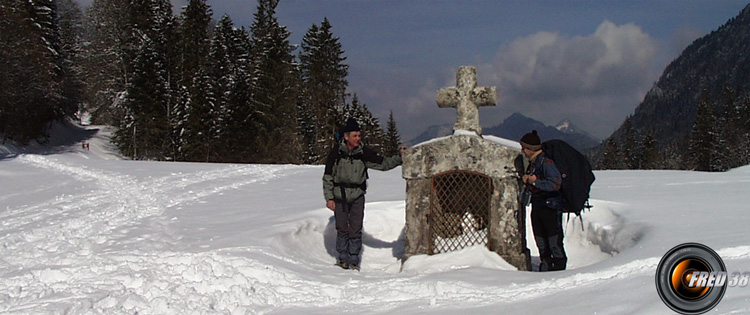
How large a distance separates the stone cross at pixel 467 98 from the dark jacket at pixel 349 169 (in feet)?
3.32

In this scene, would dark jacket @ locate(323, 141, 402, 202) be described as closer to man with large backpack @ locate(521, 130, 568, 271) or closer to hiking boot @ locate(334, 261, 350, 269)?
hiking boot @ locate(334, 261, 350, 269)

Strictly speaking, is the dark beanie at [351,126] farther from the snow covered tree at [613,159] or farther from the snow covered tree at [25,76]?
the snow covered tree at [613,159]

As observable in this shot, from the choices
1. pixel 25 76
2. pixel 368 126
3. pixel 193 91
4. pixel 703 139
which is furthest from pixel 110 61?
pixel 703 139

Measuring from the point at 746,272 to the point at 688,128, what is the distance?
6997 inches

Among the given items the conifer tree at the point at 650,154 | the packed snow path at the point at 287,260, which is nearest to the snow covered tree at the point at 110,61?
the packed snow path at the point at 287,260

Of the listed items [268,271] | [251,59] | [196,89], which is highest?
[251,59]

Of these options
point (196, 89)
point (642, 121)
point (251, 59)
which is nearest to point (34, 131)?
point (196, 89)

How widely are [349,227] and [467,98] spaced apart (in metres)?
2.31

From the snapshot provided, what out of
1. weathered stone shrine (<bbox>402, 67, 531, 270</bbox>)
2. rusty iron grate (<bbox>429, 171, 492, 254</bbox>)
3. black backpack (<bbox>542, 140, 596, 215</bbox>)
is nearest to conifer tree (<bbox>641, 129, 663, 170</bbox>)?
rusty iron grate (<bbox>429, 171, 492, 254</bbox>)

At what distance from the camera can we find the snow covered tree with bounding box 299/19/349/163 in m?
35.1

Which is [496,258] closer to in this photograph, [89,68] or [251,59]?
[251,59]

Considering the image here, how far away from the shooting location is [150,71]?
115 feet

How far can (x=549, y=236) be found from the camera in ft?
18.6

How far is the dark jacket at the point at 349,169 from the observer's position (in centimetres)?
629
